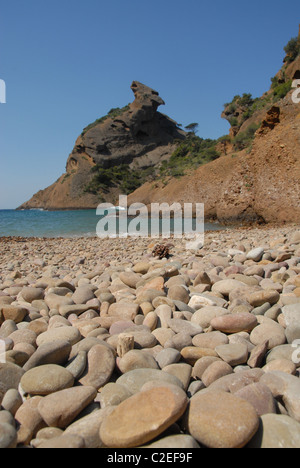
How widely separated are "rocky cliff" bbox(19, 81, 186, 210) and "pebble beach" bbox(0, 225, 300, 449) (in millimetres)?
55994

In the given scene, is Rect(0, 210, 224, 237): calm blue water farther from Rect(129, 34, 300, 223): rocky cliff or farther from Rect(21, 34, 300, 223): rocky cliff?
Rect(21, 34, 300, 223): rocky cliff

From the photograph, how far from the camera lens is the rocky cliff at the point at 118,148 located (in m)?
59.8

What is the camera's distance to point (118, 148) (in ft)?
200

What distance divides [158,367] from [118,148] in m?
62.5

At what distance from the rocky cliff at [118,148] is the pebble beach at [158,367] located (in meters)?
56.0

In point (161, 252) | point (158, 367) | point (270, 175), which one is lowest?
point (158, 367)

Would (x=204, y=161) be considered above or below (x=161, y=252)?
above

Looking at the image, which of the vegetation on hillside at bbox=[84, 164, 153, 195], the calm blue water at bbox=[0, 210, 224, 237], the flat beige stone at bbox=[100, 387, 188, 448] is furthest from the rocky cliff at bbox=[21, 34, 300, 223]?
the flat beige stone at bbox=[100, 387, 188, 448]

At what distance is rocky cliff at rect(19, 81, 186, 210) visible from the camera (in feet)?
196

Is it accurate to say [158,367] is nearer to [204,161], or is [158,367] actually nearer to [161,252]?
[161,252]

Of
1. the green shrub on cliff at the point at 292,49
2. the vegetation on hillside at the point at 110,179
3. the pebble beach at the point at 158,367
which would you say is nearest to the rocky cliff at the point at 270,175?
the pebble beach at the point at 158,367

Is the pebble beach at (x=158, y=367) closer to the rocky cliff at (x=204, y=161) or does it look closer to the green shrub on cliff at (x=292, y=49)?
the rocky cliff at (x=204, y=161)

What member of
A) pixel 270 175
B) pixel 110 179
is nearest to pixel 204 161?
pixel 270 175
